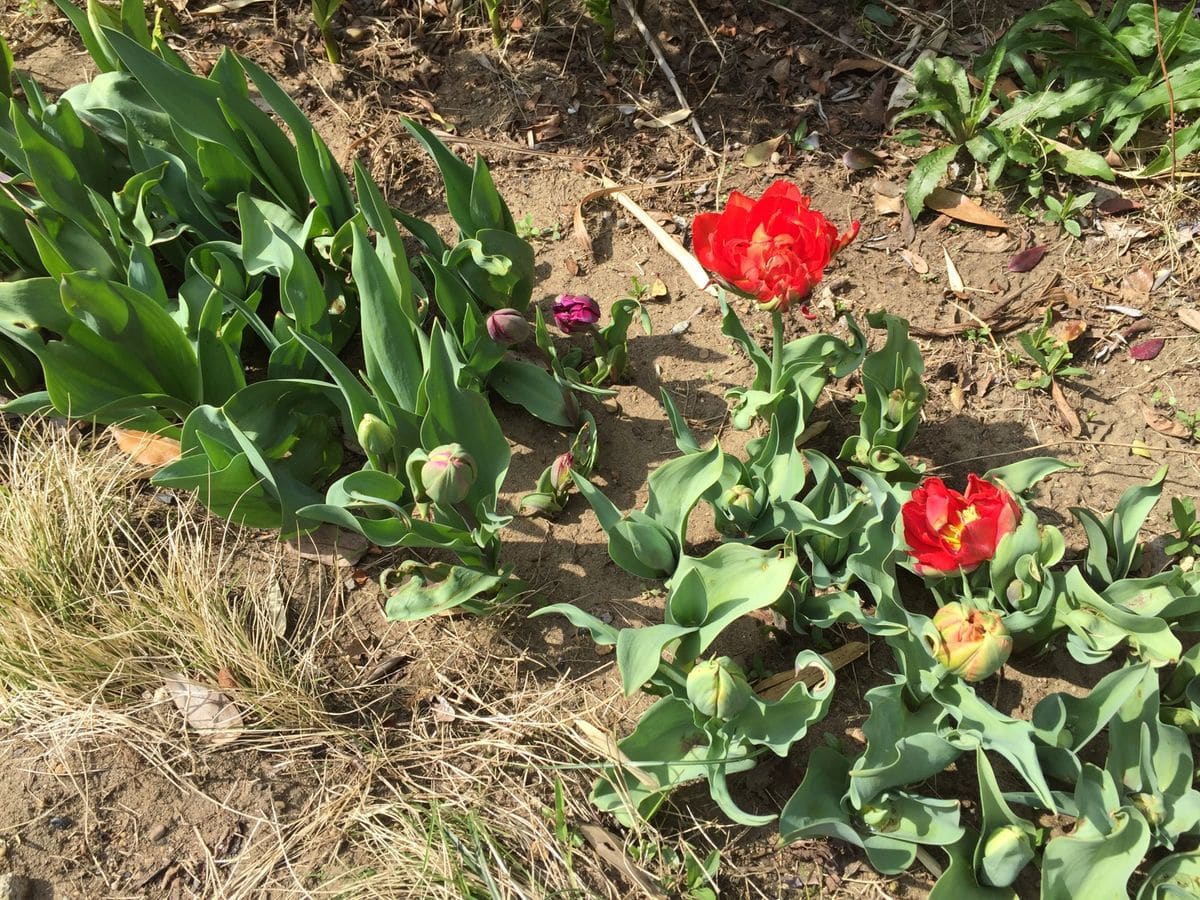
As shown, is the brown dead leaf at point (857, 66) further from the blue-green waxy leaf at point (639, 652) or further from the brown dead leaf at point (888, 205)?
the blue-green waxy leaf at point (639, 652)

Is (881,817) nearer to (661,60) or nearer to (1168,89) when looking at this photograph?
(1168,89)

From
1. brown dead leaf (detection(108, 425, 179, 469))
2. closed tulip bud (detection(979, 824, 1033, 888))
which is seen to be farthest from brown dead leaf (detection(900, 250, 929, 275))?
brown dead leaf (detection(108, 425, 179, 469))

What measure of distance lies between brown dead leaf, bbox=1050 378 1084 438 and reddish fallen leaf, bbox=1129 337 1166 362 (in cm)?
22

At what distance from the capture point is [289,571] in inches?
85.4

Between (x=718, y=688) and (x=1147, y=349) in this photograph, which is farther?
(x=1147, y=349)

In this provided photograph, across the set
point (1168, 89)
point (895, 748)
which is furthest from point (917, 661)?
point (1168, 89)

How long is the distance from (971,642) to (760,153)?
5.49 ft

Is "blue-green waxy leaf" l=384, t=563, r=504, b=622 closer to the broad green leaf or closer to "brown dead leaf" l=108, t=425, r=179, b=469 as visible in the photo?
"brown dead leaf" l=108, t=425, r=179, b=469

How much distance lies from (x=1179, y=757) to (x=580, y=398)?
142 centimetres

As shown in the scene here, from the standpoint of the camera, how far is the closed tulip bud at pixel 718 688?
1565 millimetres

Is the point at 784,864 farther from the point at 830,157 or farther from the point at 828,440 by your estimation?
the point at 830,157

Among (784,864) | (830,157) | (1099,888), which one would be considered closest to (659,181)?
(830,157)

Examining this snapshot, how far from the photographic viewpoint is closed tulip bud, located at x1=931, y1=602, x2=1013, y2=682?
1.60 meters

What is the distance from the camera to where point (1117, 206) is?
2.60 meters
